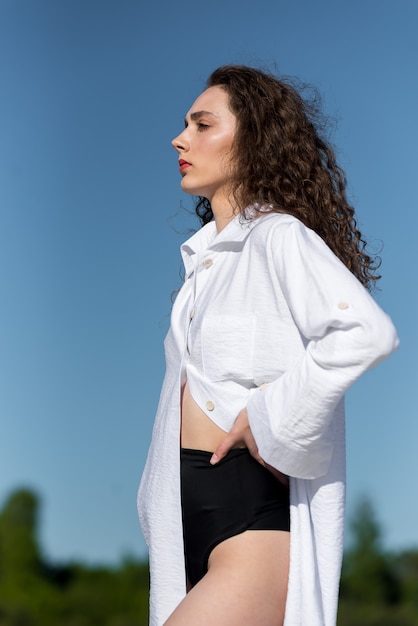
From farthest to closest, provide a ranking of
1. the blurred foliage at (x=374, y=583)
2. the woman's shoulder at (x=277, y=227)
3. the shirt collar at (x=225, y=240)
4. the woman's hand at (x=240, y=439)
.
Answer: the blurred foliage at (x=374, y=583) < the shirt collar at (x=225, y=240) < the woman's shoulder at (x=277, y=227) < the woman's hand at (x=240, y=439)

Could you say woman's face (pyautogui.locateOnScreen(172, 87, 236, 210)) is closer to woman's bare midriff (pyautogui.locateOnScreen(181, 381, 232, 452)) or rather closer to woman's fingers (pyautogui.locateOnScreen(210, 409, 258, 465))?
woman's bare midriff (pyautogui.locateOnScreen(181, 381, 232, 452))

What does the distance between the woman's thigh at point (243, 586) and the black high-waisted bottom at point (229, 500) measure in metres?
0.03

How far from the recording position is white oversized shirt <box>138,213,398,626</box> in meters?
1.96

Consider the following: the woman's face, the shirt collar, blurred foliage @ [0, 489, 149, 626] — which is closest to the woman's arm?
the shirt collar

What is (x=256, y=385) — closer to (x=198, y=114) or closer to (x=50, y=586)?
(x=198, y=114)

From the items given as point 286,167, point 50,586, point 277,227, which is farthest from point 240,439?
point 50,586

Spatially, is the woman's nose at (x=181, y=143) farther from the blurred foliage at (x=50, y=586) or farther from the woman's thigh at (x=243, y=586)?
the blurred foliage at (x=50, y=586)

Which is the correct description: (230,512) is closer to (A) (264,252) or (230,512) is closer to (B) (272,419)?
(B) (272,419)

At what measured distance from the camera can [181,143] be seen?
247 cm

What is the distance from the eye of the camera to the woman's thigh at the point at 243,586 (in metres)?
1.97

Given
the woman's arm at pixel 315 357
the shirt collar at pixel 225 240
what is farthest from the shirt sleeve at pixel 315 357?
the shirt collar at pixel 225 240

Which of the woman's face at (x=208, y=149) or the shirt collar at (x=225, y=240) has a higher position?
the woman's face at (x=208, y=149)

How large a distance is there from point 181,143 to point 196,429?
2.44ft

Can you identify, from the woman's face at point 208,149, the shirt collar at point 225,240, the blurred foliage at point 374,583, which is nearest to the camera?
the shirt collar at point 225,240
